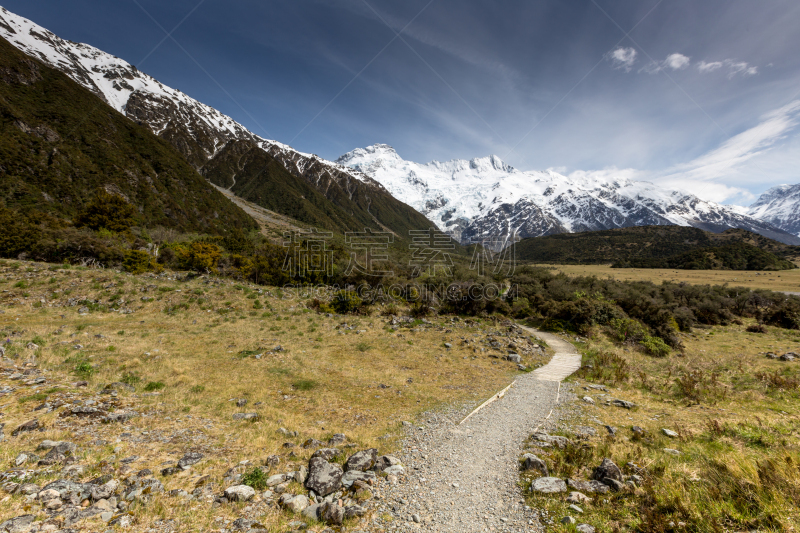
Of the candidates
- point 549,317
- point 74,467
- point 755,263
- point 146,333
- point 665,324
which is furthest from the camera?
point 755,263

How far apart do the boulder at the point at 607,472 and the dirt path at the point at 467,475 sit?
1734 mm

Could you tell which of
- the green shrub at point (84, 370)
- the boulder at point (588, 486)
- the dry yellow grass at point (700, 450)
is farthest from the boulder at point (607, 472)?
the green shrub at point (84, 370)

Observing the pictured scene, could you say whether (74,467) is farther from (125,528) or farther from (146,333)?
(146,333)

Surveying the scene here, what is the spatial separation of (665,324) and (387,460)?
103ft

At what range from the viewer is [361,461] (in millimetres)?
6793

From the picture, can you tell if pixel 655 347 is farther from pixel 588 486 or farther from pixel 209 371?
pixel 209 371

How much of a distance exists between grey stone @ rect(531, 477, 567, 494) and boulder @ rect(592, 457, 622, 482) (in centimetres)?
81

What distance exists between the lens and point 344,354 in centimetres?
1648

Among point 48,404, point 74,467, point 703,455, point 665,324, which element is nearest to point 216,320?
point 48,404

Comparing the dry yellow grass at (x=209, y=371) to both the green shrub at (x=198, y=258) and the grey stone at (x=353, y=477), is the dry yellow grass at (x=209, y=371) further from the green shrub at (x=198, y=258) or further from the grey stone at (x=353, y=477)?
the green shrub at (x=198, y=258)

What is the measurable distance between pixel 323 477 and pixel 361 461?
1100mm

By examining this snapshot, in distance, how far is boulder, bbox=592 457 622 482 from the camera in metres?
6.15

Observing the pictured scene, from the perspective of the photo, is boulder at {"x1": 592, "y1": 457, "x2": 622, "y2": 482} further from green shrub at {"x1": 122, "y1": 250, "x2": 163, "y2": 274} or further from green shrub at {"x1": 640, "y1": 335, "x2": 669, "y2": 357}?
green shrub at {"x1": 122, "y1": 250, "x2": 163, "y2": 274}

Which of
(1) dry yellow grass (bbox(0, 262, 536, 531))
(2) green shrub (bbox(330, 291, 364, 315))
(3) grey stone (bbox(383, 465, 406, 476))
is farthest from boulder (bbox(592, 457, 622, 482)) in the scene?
(2) green shrub (bbox(330, 291, 364, 315))
